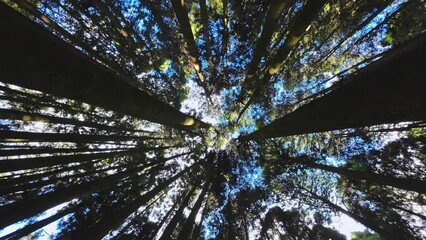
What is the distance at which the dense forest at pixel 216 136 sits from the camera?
6660 millimetres

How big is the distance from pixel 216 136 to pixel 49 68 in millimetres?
12782

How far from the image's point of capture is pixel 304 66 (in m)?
11.3

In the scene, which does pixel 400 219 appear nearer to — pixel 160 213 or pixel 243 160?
pixel 243 160

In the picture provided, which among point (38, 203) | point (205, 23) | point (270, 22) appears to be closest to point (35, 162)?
point (38, 203)

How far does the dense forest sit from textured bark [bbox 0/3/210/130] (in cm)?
84

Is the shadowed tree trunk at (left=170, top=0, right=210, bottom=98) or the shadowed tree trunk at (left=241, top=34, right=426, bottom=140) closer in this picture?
the shadowed tree trunk at (left=241, top=34, right=426, bottom=140)

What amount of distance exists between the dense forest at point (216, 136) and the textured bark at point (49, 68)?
844mm

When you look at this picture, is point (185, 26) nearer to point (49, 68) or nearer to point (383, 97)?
point (49, 68)

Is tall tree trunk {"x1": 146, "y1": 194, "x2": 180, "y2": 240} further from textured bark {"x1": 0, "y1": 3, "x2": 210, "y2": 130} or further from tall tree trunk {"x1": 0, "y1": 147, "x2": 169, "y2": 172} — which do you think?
textured bark {"x1": 0, "y1": 3, "x2": 210, "y2": 130}

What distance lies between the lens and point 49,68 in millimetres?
2121

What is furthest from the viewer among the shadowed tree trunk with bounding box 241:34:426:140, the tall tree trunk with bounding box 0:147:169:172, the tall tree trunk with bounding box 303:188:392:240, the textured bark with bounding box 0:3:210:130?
the tall tree trunk with bounding box 303:188:392:240

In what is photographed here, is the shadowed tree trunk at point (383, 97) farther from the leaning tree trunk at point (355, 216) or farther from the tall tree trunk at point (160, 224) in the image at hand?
the tall tree trunk at point (160, 224)

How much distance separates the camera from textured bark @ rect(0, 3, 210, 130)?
6.09 feet

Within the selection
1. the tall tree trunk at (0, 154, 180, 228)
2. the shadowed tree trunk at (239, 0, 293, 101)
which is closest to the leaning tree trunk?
the shadowed tree trunk at (239, 0, 293, 101)
